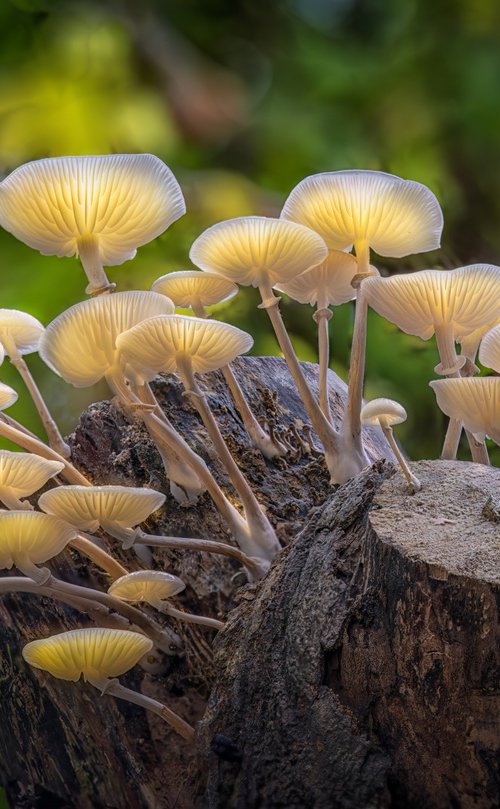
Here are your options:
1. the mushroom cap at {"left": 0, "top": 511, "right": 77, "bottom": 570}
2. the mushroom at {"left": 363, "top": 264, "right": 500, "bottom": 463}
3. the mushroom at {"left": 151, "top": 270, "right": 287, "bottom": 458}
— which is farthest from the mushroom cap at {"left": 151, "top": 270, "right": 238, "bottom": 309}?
the mushroom cap at {"left": 0, "top": 511, "right": 77, "bottom": 570}

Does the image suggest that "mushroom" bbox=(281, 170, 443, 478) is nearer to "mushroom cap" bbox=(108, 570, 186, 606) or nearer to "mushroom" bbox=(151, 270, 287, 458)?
"mushroom" bbox=(151, 270, 287, 458)

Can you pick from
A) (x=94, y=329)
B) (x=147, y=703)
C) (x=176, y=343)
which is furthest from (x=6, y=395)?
(x=147, y=703)

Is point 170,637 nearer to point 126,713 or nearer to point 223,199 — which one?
point 126,713

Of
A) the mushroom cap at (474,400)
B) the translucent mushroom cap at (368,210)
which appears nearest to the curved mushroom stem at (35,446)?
the translucent mushroom cap at (368,210)

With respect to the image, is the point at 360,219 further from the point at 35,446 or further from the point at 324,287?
the point at 35,446

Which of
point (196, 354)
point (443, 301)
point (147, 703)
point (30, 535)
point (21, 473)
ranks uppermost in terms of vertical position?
point (443, 301)
